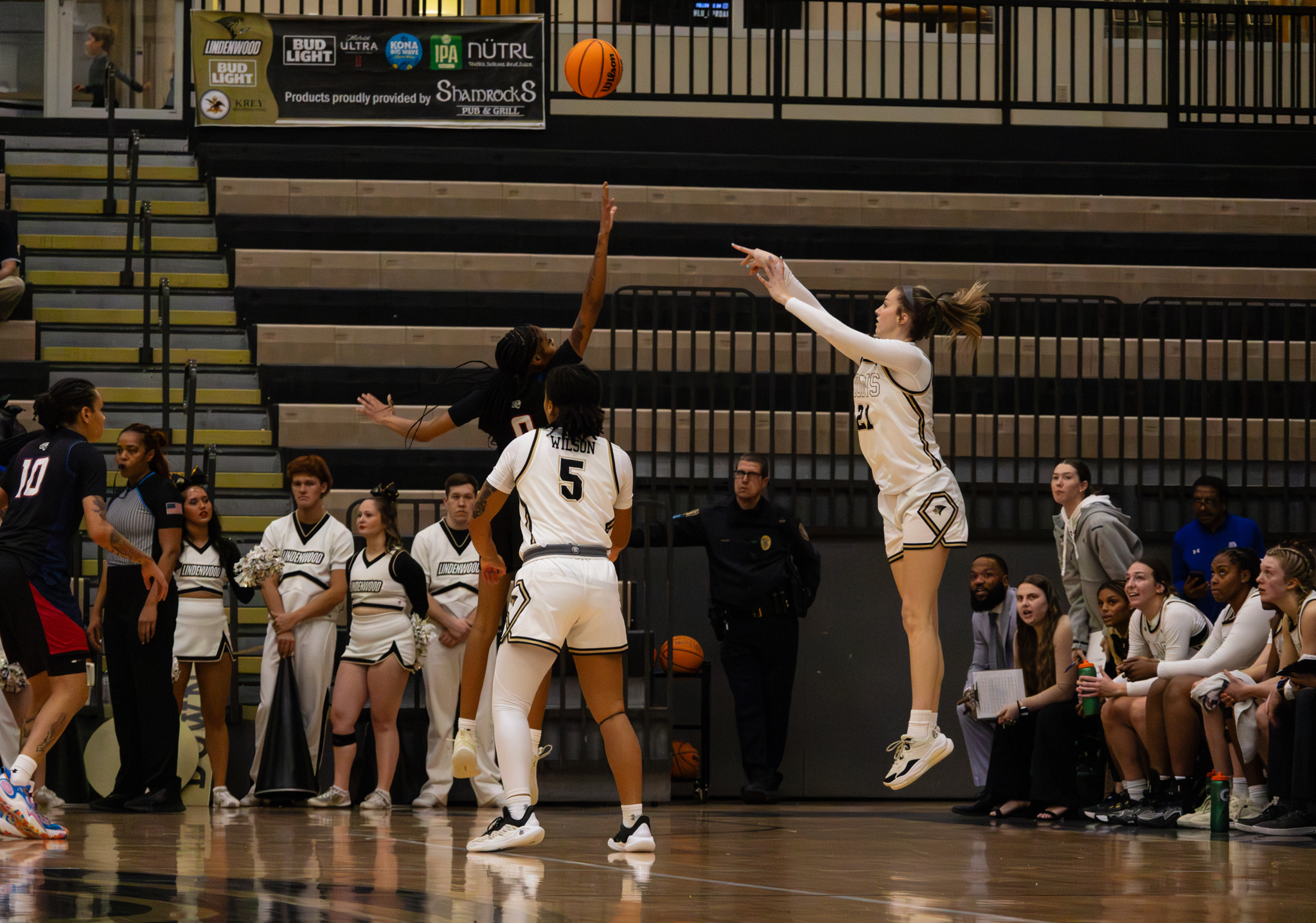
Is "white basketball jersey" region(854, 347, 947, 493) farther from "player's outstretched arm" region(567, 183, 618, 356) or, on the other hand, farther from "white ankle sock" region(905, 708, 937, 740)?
"player's outstretched arm" region(567, 183, 618, 356)

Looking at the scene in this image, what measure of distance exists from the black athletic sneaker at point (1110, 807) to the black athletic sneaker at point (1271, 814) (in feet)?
2.88

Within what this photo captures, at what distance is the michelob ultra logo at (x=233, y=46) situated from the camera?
15234mm

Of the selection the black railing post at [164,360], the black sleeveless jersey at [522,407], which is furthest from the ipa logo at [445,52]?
the black sleeveless jersey at [522,407]

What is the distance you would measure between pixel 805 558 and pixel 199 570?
364cm

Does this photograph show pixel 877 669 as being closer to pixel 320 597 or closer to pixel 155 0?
pixel 320 597

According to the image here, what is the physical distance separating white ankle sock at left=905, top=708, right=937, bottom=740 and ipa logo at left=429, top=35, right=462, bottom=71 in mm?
10512

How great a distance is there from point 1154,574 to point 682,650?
3.02 metres

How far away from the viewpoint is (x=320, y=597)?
9312 mm

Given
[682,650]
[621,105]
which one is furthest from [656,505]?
[621,105]

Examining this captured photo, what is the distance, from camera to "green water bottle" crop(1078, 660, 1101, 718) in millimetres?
8680

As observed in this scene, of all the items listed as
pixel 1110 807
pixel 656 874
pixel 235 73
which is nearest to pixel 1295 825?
pixel 1110 807

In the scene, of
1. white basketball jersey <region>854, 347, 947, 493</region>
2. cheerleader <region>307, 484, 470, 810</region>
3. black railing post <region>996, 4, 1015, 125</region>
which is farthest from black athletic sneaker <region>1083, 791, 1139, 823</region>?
black railing post <region>996, 4, 1015, 125</region>

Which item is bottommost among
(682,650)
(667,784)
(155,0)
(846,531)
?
(667,784)

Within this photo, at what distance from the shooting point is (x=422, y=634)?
367 inches
